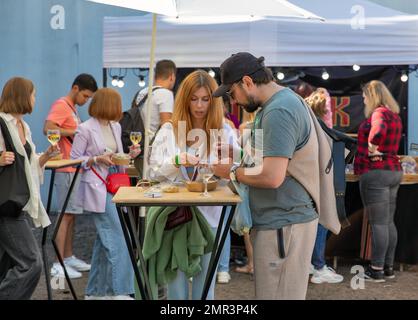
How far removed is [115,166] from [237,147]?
1742 millimetres

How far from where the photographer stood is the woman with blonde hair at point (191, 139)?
148 inches

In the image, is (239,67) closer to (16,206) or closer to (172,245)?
(172,245)

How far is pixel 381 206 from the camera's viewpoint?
6.09 metres

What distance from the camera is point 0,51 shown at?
30.8 ft

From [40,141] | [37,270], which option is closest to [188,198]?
[37,270]

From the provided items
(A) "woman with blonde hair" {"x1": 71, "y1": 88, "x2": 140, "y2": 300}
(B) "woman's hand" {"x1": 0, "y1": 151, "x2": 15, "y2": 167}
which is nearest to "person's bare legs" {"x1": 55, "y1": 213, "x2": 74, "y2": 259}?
(A) "woman with blonde hair" {"x1": 71, "y1": 88, "x2": 140, "y2": 300}

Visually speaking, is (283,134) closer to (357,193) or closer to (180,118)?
(180,118)

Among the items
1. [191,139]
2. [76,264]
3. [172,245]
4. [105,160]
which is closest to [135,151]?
[105,160]

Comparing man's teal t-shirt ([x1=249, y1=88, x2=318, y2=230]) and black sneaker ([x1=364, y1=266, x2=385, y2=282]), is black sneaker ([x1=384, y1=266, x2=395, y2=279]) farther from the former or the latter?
man's teal t-shirt ([x1=249, y1=88, x2=318, y2=230])

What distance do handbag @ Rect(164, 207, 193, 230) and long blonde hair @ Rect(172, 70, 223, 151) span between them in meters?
0.39

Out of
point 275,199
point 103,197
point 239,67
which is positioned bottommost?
point 103,197

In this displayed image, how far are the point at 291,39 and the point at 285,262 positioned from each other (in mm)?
3745

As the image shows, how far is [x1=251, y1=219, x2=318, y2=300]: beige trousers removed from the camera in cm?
328

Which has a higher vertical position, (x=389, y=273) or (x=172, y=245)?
(x=172, y=245)
